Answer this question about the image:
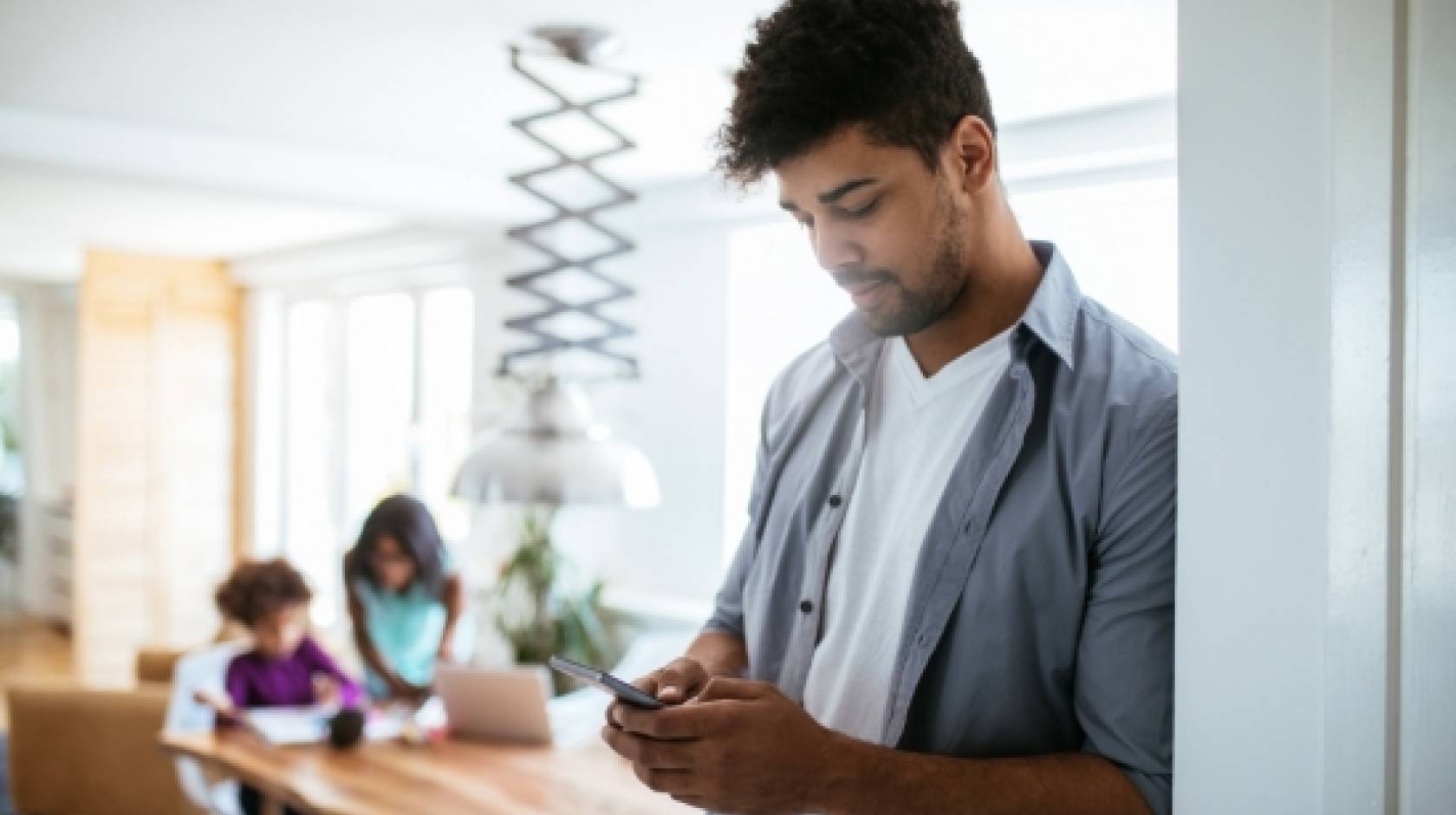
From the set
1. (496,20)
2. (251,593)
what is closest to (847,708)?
(496,20)

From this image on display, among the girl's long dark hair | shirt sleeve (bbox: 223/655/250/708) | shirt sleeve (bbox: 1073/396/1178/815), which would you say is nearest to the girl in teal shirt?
the girl's long dark hair

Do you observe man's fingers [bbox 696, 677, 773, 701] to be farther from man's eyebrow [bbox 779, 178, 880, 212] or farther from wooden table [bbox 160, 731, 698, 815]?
wooden table [bbox 160, 731, 698, 815]

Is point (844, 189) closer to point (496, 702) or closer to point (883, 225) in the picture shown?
point (883, 225)

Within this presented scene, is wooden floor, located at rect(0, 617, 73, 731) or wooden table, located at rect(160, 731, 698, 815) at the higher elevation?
wooden table, located at rect(160, 731, 698, 815)

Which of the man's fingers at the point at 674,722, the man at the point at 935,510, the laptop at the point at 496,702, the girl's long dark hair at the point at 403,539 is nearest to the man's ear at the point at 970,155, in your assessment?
the man at the point at 935,510

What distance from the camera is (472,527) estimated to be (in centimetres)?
505

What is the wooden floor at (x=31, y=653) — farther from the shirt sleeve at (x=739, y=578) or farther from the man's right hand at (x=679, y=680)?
the man's right hand at (x=679, y=680)

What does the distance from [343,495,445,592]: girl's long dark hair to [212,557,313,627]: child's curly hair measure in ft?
0.78

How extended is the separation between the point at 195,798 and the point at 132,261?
389 cm

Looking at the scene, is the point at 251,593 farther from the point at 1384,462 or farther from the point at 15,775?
the point at 1384,462

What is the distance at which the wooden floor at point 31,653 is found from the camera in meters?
7.00

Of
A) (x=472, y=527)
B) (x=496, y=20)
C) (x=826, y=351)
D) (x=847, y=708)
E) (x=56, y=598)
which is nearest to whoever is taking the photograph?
(x=847, y=708)

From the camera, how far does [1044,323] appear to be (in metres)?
1.19

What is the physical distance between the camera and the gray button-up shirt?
41.9 inches
